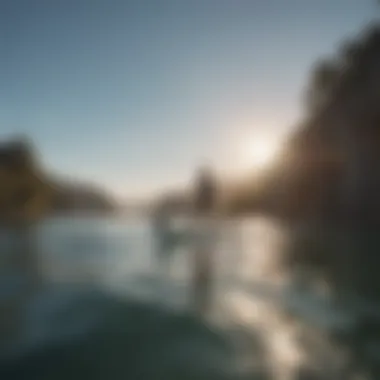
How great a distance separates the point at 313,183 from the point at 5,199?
20981mm

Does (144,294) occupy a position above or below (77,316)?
above

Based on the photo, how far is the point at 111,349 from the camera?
466cm

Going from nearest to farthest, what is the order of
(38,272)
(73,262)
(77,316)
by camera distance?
(77,316), (38,272), (73,262)

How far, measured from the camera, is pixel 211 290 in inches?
287

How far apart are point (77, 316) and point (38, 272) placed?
364 centimetres

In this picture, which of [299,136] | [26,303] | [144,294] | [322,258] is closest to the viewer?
[26,303]

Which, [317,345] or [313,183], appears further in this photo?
[313,183]

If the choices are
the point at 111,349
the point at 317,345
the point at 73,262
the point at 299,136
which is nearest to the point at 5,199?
the point at 73,262

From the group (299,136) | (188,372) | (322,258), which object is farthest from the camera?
(299,136)

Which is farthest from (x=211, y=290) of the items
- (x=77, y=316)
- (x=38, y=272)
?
(x=38, y=272)

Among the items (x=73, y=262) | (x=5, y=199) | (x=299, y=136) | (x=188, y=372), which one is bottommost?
(x=188, y=372)

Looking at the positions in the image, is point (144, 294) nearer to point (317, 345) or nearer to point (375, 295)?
point (317, 345)

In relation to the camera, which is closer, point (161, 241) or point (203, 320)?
point (203, 320)

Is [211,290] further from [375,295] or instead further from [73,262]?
[73,262]
